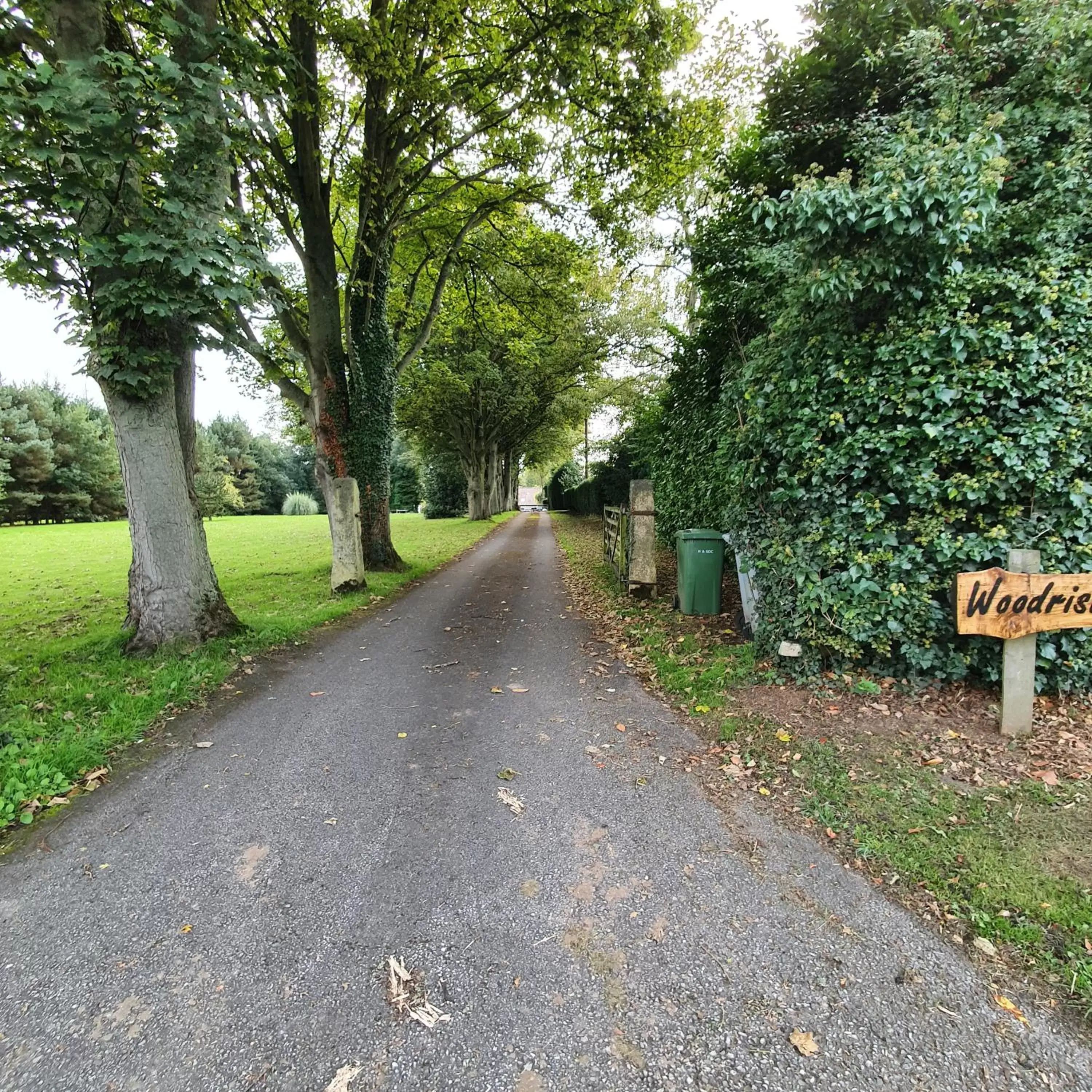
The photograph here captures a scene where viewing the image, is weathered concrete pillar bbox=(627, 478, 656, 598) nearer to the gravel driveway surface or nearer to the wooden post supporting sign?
the gravel driveway surface

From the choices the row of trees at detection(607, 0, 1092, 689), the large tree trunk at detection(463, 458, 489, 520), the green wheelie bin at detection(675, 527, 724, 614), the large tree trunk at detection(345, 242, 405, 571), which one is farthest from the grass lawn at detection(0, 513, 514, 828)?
the large tree trunk at detection(463, 458, 489, 520)

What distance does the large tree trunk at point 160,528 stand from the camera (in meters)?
5.18

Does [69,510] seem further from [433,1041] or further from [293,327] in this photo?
[433,1041]

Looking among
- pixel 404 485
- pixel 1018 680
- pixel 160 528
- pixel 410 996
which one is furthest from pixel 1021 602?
pixel 404 485

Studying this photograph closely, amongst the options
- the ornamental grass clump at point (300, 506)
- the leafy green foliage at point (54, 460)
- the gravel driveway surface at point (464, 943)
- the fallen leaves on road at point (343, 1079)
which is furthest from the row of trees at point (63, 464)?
the fallen leaves on road at point (343, 1079)

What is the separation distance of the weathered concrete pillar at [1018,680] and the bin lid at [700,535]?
3144mm

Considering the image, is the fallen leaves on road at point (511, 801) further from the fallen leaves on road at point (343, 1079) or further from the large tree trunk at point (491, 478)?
the large tree trunk at point (491, 478)

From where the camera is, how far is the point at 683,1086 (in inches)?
65.2

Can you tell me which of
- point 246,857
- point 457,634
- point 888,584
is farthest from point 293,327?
point 888,584

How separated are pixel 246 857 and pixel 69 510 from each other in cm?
4087

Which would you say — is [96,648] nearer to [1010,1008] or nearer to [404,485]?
[1010,1008]

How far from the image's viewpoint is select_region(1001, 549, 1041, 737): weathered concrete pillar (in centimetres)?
348

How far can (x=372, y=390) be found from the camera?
9.96 m

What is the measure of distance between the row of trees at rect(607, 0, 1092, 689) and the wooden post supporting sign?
266mm
